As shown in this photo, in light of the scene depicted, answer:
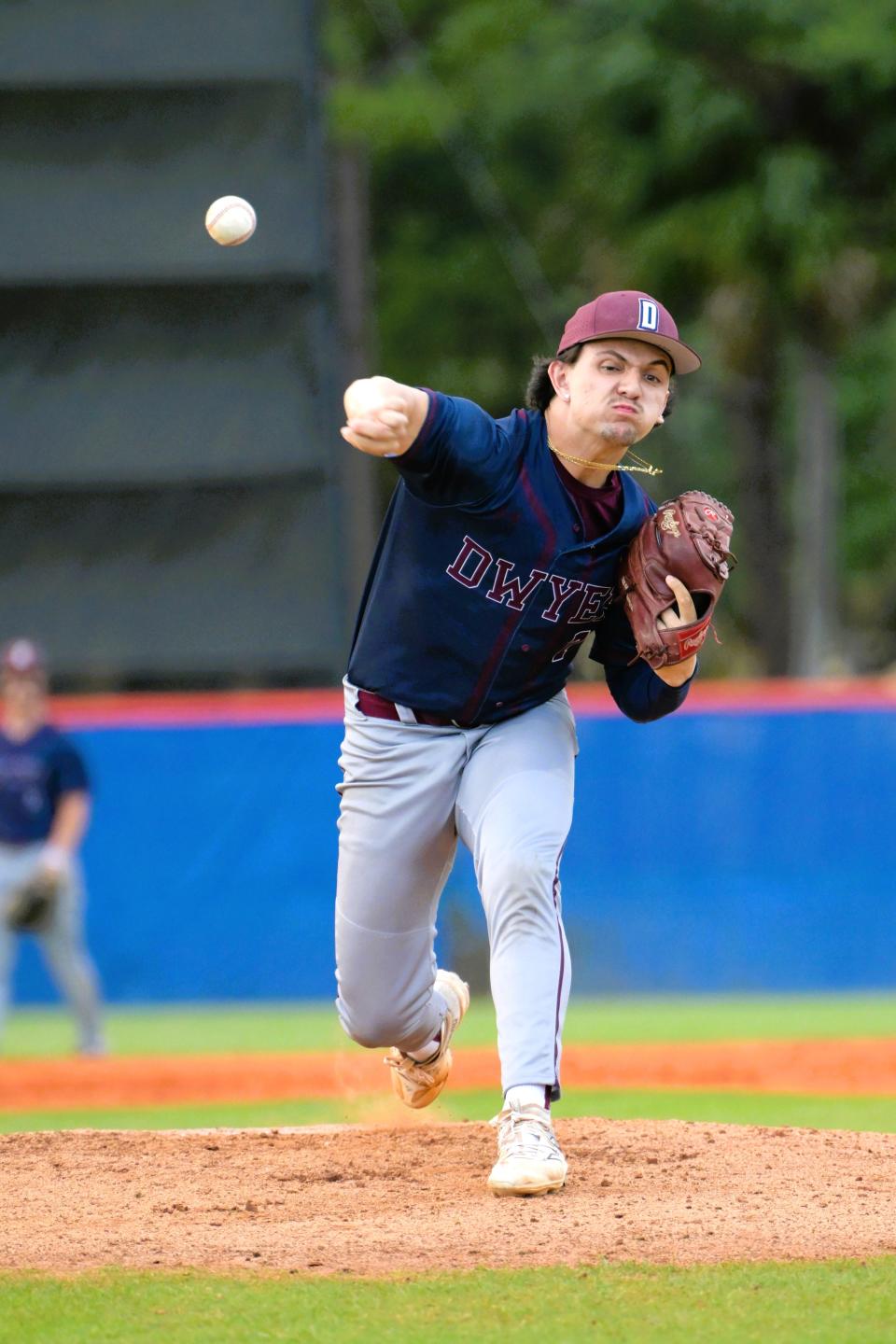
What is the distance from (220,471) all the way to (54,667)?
1205 millimetres

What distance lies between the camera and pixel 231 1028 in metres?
9.47

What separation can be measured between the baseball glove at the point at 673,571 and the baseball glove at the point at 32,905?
16.0ft

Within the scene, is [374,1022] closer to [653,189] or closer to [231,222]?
[231,222]

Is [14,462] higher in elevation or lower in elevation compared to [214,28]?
lower

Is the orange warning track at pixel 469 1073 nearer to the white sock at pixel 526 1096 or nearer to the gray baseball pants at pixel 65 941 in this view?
the gray baseball pants at pixel 65 941

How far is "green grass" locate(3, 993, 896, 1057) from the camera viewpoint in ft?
29.4

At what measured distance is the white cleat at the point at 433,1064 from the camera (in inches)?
186

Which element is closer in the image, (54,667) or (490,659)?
(490,659)

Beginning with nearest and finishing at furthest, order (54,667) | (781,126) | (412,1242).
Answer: (412,1242) → (54,667) → (781,126)

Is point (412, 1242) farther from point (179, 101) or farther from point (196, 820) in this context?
point (196, 820)

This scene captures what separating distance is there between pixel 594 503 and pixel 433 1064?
156 cm

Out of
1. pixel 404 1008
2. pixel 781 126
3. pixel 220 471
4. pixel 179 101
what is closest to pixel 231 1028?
pixel 220 471

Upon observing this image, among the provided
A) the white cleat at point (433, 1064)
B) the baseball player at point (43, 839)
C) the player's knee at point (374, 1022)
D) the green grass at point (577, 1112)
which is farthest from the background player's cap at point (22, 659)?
the player's knee at point (374, 1022)

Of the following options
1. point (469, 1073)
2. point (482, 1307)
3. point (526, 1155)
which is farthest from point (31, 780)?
point (482, 1307)
